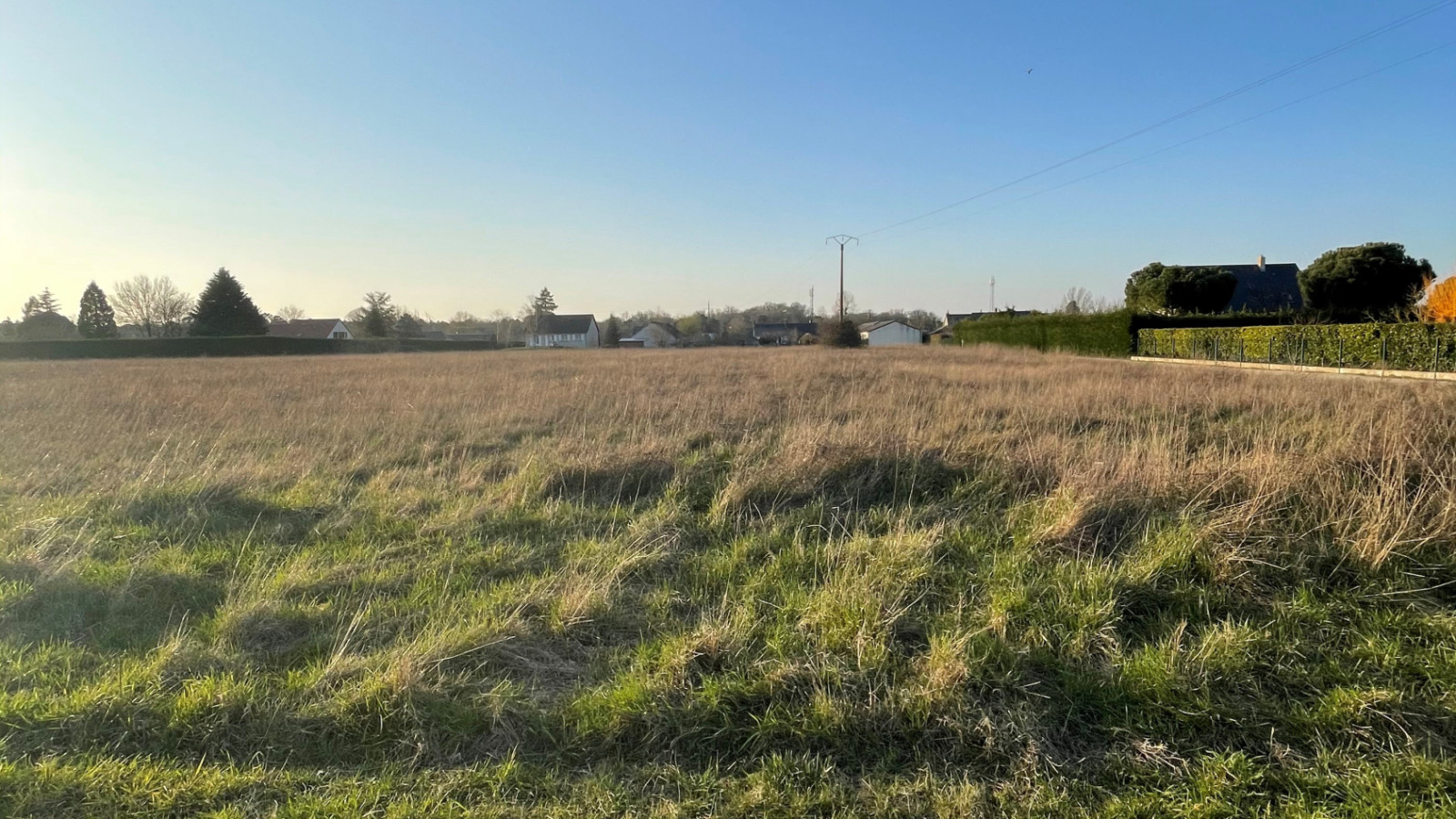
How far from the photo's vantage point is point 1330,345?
20.5 m

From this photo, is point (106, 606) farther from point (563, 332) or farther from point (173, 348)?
point (563, 332)

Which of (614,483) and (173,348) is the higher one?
(173,348)

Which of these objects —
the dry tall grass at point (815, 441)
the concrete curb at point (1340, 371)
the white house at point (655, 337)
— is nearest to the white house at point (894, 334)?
the white house at point (655, 337)

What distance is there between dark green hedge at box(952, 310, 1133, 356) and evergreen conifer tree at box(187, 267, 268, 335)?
65.3 m

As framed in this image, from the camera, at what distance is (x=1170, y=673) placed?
3123 mm

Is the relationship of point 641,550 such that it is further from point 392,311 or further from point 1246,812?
point 392,311

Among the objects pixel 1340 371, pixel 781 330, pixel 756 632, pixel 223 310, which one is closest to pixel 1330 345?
pixel 1340 371

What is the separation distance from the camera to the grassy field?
259 centimetres

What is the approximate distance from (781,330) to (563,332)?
34.5 meters

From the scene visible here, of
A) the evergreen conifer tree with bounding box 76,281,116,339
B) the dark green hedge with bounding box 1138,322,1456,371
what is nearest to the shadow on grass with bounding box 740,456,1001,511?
the dark green hedge with bounding box 1138,322,1456,371

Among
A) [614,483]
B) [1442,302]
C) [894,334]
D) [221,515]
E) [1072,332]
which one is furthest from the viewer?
[894,334]

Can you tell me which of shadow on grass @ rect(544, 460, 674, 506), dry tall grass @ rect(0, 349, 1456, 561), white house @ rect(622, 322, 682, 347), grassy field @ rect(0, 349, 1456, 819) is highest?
white house @ rect(622, 322, 682, 347)

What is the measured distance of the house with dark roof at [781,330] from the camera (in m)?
99.9

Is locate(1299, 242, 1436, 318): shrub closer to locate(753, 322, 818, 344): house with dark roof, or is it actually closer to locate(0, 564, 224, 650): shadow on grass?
locate(0, 564, 224, 650): shadow on grass
